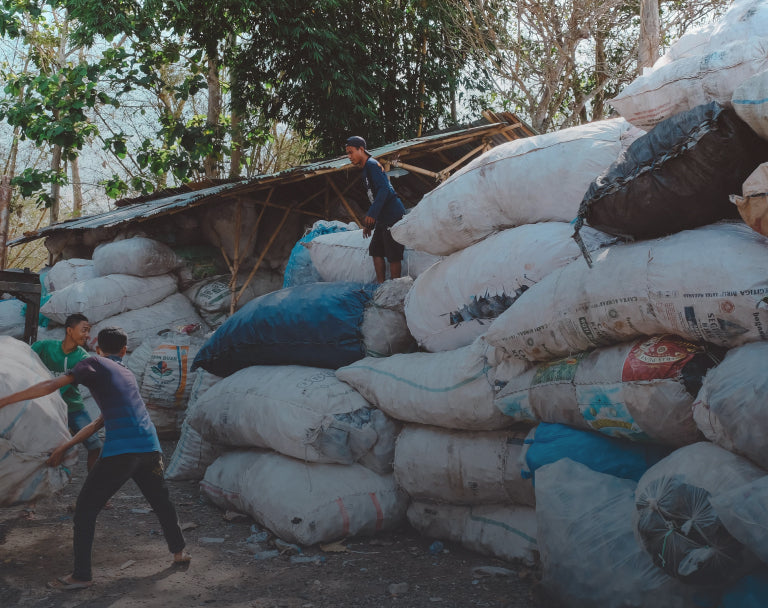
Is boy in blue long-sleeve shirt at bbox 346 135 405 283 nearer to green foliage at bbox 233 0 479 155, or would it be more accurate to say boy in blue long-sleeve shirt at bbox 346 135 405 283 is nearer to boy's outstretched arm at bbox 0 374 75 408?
boy's outstretched arm at bbox 0 374 75 408

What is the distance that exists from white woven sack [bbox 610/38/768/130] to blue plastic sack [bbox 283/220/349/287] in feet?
8.89

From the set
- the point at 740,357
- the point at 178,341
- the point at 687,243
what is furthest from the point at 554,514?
the point at 178,341

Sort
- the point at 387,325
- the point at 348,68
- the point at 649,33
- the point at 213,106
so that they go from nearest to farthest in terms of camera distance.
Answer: the point at 387,325, the point at 649,33, the point at 348,68, the point at 213,106

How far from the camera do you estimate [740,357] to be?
2.14 meters

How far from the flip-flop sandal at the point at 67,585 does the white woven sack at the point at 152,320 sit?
390cm

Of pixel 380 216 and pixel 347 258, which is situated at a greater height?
pixel 380 216

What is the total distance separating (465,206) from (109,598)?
2323 millimetres

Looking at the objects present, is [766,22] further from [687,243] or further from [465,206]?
[465,206]

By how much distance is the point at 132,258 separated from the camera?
24.5 ft

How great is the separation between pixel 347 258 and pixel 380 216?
354 mm

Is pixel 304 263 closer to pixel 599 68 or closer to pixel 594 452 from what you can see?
pixel 594 452

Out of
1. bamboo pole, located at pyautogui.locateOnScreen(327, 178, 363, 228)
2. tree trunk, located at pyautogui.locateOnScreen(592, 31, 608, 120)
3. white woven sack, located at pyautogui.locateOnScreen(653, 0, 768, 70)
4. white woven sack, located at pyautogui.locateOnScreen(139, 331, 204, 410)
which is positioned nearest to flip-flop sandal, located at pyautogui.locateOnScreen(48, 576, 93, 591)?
white woven sack, located at pyautogui.locateOnScreen(139, 331, 204, 410)

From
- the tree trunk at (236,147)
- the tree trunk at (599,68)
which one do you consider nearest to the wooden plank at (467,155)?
the tree trunk at (599,68)

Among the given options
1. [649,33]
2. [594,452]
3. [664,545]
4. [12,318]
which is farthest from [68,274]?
[649,33]
